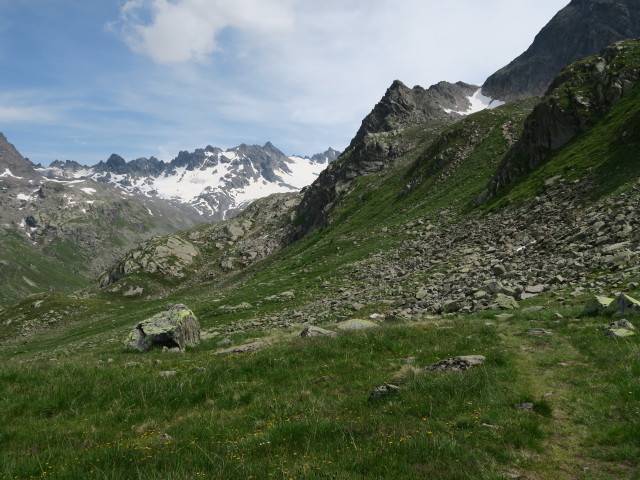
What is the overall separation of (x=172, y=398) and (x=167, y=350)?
1106 centimetres

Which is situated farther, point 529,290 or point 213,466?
point 529,290

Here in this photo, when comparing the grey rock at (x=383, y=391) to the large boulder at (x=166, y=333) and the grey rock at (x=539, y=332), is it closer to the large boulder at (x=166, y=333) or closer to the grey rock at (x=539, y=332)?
the grey rock at (x=539, y=332)

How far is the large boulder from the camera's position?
2210cm

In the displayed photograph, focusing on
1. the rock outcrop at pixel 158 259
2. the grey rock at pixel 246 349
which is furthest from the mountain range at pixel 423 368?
the rock outcrop at pixel 158 259

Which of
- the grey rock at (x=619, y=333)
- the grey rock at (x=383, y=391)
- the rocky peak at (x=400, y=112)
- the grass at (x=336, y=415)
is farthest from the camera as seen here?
the rocky peak at (x=400, y=112)

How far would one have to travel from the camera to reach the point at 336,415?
31.2 feet

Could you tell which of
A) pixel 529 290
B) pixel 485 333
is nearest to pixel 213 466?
pixel 485 333

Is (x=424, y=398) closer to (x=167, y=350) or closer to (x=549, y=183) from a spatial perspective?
(x=167, y=350)

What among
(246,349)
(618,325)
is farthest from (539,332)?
(246,349)

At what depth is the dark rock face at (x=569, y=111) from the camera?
162 ft

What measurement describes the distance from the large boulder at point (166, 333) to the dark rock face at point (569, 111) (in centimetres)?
4410

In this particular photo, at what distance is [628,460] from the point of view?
286 inches

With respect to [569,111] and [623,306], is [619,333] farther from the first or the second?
[569,111]

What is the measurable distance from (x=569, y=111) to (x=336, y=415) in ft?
187
